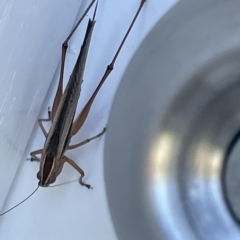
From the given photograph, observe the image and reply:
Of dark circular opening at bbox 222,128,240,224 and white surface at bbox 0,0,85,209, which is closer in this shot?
white surface at bbox 0,0,85,209

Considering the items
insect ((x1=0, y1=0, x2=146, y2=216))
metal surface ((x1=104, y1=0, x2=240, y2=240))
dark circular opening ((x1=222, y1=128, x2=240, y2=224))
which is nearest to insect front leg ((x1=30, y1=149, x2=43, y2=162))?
insect ((x1=0, y1=0, x2=146, y2=216))

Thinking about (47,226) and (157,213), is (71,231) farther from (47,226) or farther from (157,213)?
(157,213)

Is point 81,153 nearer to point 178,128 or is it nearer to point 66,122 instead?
point 66,122

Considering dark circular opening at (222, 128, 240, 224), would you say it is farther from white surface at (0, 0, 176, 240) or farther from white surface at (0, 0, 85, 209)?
white surface at (0, 0, 85, 209)

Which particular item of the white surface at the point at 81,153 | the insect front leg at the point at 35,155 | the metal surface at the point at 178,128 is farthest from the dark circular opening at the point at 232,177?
the insect front leg at the point at 35,155

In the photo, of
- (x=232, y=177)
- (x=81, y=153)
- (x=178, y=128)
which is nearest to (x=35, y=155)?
(x=81, y=153)

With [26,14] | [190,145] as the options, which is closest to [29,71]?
[26,14]
